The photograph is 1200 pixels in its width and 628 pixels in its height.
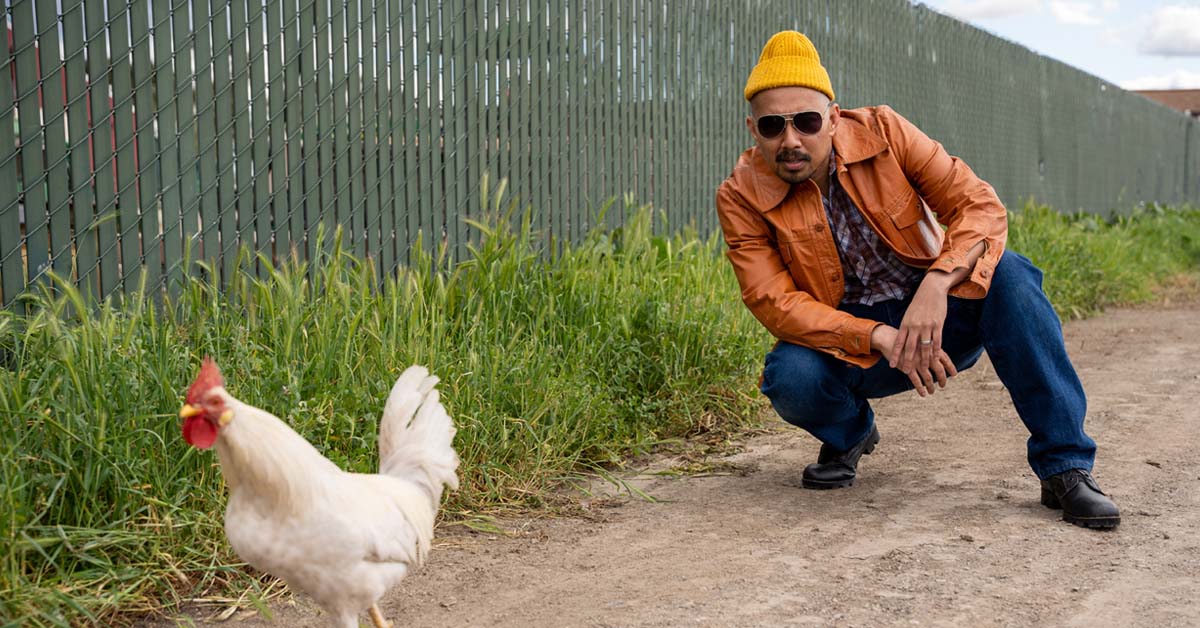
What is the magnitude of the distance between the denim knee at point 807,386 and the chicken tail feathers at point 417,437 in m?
1.59

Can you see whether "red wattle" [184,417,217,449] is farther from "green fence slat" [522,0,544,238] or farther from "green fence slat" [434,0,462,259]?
"green fence slat" [522,0,544,238]

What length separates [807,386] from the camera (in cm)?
396

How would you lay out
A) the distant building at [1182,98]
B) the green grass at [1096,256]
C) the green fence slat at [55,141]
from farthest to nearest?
1. the distant building at [1182,98]
2. the green grass at [1096,256]
3. the green fence slat at [55,141]

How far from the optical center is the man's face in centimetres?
377

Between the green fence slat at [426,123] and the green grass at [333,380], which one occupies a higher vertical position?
the green fence slat at [426,123]

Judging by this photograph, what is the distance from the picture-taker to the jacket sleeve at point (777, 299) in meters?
3.81

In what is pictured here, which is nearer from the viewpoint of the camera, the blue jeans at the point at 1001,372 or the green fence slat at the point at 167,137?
the blue jeans at the point at 1001,372

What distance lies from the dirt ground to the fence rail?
1.65 metres

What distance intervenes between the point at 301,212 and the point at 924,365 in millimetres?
2652

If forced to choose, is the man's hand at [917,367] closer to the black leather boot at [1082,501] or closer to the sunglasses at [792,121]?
the black leather boot at [1082,501]

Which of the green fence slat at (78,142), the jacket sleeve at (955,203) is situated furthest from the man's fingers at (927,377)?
the green fence slat at (78,142)

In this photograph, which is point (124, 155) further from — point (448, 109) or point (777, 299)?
point (777, 299)

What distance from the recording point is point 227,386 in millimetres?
3516

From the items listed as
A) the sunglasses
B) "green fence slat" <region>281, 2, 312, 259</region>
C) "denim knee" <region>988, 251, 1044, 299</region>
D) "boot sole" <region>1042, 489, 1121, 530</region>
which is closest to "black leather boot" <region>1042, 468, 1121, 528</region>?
"boot sole" <region>1042, 489, 1121, 530</region>
